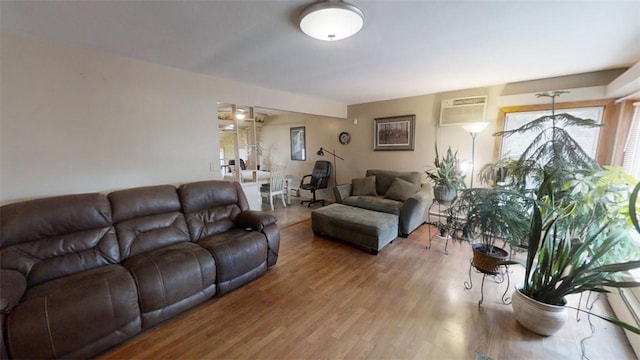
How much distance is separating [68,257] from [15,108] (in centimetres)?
130

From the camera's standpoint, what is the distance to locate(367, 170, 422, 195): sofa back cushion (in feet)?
13.5

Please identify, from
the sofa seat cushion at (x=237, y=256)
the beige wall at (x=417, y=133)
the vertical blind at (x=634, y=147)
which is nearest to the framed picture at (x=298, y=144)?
the beige wall at (x=417, y=133)

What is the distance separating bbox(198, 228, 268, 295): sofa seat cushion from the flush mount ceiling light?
194 cm

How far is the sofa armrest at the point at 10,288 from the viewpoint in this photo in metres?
1.31

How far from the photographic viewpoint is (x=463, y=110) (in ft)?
12.5

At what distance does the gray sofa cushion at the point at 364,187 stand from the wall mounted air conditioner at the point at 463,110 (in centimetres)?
156

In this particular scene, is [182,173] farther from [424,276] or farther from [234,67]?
[424,276]

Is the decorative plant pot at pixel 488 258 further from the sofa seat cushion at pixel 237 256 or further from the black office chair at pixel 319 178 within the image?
the black office chair at pixel 319 178

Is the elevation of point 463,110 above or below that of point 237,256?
above

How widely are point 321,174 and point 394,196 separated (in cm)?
225

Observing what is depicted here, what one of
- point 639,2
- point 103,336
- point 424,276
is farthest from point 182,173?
point 639,2

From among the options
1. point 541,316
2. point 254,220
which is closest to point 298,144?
point 254,220

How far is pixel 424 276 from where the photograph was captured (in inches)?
101

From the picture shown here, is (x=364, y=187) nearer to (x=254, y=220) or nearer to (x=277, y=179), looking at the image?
(x=277, y=179)
